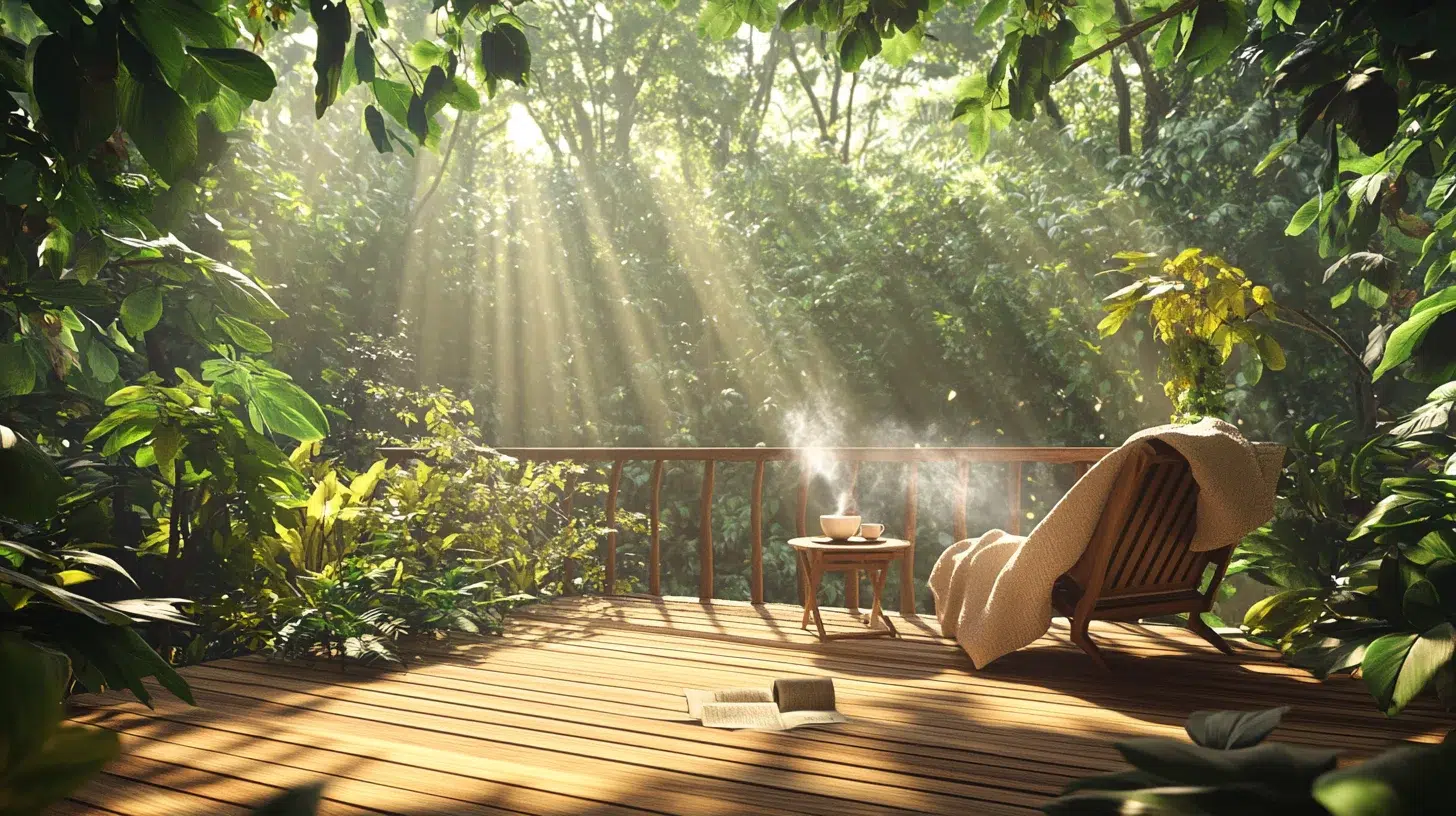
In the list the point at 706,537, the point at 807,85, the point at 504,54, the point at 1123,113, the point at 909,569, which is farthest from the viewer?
the point at 807,85

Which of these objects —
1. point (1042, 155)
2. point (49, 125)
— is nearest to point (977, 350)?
point (1042, 155)

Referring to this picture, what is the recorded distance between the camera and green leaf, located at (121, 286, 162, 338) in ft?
7.16

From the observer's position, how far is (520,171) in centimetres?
1222

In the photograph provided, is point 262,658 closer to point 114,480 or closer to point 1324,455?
point 114,480

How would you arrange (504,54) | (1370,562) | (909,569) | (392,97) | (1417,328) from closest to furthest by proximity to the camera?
1. (392,97)
2. (504,54)
3. (1417,328)
4. (1370,562)
5. (909,569)

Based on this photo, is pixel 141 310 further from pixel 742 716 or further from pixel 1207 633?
pixel 1207 633

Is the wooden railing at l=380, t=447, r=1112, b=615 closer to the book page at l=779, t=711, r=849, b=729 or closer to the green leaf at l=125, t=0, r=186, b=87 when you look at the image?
the book page at l=779, t=711, r=849, b=729

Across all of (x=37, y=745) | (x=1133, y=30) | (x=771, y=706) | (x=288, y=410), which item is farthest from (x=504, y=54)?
(x=37, y=745)

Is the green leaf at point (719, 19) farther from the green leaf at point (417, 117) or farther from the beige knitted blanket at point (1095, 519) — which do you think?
the beige knitted blanket at point (1095, 519)

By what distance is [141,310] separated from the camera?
7.20ft

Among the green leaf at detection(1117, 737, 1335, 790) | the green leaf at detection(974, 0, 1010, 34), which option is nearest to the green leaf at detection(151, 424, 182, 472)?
the green leaf at detection(974, 0, 1010, 34)

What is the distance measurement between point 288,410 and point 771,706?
1.69 metres

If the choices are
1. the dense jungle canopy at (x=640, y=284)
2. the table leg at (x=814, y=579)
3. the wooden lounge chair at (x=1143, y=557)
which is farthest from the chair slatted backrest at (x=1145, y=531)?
the table leg at (x=814, y=579)

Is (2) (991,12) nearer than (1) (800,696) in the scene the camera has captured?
Yes
